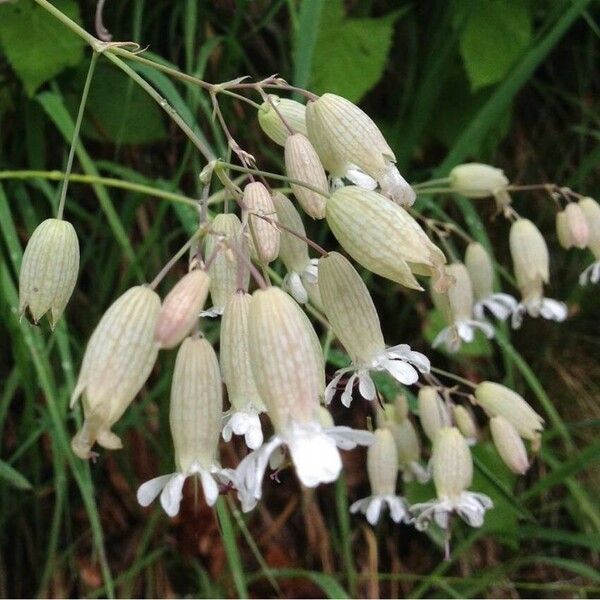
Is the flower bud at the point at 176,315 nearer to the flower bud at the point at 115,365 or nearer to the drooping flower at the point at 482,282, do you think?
the flower bud at the point at 115,365

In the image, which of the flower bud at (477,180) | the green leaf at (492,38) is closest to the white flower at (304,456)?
the flower bud at (477,180)

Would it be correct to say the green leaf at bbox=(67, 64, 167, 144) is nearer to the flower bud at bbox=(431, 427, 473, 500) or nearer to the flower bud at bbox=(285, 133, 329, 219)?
the flower bud at bbox=(285, 133, 329, 219)

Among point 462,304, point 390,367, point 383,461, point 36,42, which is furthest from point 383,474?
point 36,42

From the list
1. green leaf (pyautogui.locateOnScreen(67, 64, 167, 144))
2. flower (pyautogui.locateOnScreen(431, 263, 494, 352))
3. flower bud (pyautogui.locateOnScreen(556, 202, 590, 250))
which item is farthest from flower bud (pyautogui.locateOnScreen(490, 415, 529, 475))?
green leaf (pyautogui.locateOnScreen(67, 64, 167, 144))

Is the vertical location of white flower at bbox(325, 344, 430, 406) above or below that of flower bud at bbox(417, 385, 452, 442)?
above

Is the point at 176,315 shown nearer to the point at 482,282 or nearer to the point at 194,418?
the point at 194,418

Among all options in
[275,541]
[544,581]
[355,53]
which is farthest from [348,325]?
[544,581]

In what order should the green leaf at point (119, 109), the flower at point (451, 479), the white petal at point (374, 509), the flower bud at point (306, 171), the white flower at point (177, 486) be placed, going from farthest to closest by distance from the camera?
1. the green leaf at point (119, 109)
2. the white petal at point (374, 509)
3. the flower at point (451, 479)
4. the flower bud at point (306, 171)
5. the white flower at point (177, 486)
